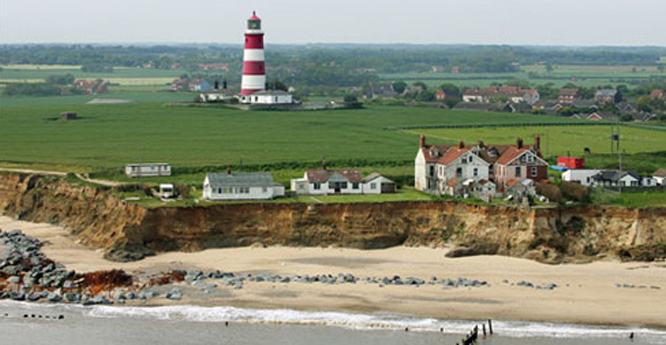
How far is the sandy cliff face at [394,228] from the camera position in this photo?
160 ft

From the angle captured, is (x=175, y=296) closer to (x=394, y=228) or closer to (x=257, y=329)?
(x=257, y=329)

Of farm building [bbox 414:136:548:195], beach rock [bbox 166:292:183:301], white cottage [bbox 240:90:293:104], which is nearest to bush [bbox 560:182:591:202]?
farm building [bbox 414:136:548:195]

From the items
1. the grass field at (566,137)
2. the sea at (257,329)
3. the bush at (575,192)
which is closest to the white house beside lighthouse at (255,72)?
the grass field at (566,137)

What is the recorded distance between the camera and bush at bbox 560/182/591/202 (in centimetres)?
5156

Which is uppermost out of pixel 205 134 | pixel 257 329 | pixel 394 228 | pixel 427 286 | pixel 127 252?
pixel 205 134

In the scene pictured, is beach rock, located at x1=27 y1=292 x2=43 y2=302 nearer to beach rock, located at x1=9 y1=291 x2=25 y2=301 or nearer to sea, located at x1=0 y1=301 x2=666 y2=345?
beach rock, located at x1=9 y1=291 x2=25 y2=301

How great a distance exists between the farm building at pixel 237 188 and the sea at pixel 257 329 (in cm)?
1187

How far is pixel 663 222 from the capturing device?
49156mm

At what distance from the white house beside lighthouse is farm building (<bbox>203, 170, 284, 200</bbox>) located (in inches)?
1819

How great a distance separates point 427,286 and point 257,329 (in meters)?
7.85

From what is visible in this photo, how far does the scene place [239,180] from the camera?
53.1m

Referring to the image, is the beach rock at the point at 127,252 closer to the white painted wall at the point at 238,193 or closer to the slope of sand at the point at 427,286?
the slope of sand at the point at 427,286

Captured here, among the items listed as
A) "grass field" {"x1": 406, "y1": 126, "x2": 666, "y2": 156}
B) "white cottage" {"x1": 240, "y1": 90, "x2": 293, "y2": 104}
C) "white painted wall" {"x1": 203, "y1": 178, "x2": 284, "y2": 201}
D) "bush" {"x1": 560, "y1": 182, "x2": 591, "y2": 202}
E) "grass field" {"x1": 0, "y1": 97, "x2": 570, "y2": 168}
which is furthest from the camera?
"white cottage" {"x1": 240, "y1": 90, "x2": 293, "y2": 104}

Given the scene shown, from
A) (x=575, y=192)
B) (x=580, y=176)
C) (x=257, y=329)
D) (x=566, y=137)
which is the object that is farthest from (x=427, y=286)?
(x=566, y=137)
